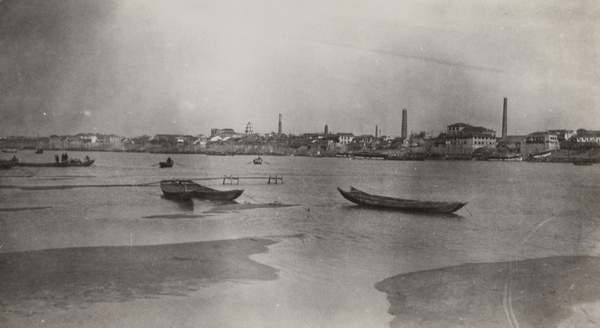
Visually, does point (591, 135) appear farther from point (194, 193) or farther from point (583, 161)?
point (583, 161)

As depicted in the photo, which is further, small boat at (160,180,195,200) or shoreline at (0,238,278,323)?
small boat at (160,180,195,200)

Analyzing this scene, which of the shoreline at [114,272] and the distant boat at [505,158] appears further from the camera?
the distant boat at [505,158]

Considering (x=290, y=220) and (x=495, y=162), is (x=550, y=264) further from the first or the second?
(x=495, y=162)

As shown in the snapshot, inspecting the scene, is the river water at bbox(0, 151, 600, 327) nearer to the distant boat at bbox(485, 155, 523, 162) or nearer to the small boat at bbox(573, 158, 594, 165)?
the small boat at bbox(573, 158, 594, 165)

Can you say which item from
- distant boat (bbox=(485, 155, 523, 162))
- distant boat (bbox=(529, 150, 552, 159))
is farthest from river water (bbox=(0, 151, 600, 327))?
distant boat (bbox=(485, 155, 523, 162))

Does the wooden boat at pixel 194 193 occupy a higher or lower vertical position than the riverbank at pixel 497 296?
higher

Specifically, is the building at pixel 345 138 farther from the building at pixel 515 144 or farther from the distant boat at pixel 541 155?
the distant boat at pixel 541 155

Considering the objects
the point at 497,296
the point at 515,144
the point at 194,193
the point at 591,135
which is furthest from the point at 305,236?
the point at 515,144

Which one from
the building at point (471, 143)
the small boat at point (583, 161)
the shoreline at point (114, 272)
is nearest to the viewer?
the shoreline at point (114, 272)

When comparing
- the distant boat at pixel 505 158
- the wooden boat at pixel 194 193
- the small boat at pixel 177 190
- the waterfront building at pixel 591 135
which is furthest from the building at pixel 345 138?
the wooden boat at pixel 194 193

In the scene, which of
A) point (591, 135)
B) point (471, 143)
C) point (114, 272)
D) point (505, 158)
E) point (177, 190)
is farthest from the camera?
point (505, 158)

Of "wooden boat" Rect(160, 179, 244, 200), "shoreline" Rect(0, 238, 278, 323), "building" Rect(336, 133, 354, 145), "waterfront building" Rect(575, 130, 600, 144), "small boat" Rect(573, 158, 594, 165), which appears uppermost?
"building" Rect(336, 133, 354, 145)
